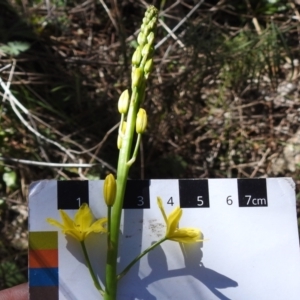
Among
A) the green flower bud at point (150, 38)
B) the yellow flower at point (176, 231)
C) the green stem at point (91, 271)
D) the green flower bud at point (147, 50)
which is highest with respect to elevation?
the green flower bud at point (150, 38)

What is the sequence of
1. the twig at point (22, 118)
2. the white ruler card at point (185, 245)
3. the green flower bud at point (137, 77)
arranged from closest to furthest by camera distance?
the green flower bud at point (137, 77), the white ruler card at point (185, 245), the twig at point (22, 118)

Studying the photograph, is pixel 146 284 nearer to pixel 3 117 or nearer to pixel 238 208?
pixel 238 208

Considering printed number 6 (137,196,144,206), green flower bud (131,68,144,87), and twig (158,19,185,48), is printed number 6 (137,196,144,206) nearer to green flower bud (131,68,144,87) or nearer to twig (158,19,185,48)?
green flower bud (131,68,144,87)

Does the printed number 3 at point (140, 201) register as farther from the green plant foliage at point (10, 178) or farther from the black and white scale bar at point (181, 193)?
the green plant foliage at point (10, 178)

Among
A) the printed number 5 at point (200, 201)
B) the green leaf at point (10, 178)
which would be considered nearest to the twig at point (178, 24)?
the green leaf at point (10, 178)

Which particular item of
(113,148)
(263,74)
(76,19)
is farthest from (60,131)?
(263,74)
